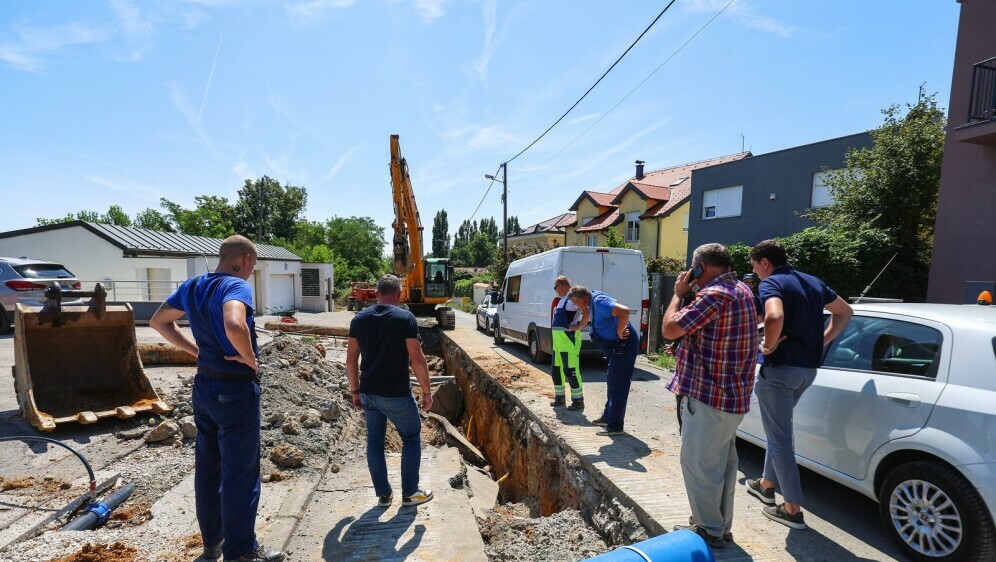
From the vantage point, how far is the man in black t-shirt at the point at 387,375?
11.5 ft

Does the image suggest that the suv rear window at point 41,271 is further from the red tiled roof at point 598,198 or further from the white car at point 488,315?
the red tiled roof at point 598,198

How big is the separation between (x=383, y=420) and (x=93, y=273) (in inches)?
794

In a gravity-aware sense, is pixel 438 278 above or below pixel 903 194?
below

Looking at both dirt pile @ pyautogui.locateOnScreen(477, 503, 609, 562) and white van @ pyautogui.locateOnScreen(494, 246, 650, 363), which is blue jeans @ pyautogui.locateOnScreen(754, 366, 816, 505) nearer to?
dirt pile @ pyautogui.locateOnScreen(477, 503, 609, 562)

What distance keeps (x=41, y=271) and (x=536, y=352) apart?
39.2ft

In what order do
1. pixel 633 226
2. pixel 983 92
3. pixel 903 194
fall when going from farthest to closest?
pixel 633 226
pixel 903 194
pixel 983 92

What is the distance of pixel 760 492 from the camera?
368 cm

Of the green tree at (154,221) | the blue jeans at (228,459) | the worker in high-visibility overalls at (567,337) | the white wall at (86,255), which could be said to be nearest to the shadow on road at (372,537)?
the blue jeans at (228,459)

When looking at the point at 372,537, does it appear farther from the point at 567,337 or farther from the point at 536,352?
the point at 536,352

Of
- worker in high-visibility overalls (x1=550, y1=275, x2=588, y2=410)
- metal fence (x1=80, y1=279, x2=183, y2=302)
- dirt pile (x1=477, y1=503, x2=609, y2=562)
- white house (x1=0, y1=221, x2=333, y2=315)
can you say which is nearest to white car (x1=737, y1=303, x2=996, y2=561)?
dirt pile (x1=477, y1=503, x2=609, y2=562)

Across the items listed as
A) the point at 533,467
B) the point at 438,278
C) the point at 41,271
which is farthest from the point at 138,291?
the point at 533,467

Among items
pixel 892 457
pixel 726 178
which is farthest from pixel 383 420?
pixel 726 178

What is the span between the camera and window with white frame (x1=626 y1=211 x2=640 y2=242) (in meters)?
26.3

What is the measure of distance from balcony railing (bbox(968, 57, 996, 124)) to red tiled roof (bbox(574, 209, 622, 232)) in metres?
18.8
